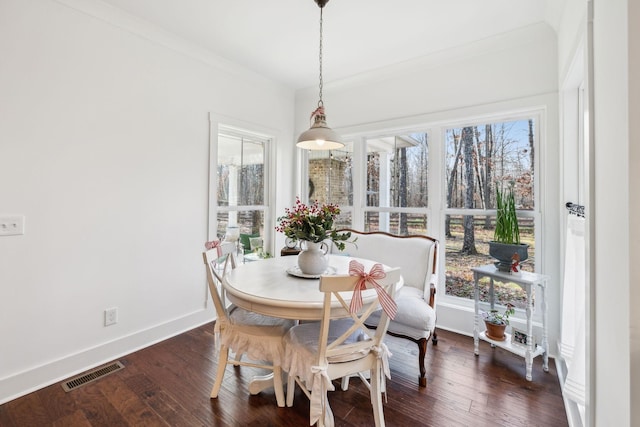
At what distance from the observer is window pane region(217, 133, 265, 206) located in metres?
3.26

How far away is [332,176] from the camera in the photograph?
381 centimetres

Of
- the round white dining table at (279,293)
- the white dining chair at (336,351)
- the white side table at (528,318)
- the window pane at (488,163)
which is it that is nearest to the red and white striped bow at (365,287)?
the white dining chair at (336,351)

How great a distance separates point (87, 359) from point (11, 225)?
1085 millimetres

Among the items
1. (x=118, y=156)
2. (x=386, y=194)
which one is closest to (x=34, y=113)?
(x=118, y=156)

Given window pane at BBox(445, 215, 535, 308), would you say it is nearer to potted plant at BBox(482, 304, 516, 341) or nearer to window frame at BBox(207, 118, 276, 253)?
Result: potted plant at BBox(482, 304, 516, 341)

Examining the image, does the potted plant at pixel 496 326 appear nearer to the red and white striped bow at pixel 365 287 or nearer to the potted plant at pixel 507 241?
the potted plant at pixel 507 241

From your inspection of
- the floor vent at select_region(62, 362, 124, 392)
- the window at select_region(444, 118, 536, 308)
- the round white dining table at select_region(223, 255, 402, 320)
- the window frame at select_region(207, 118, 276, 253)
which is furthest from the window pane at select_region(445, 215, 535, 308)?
the floor vent at select_region(62, 362, 124, 392)

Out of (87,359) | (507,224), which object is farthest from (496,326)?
(87,359)

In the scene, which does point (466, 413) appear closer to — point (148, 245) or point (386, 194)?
point (386, 194)

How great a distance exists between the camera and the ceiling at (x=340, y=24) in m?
2.20

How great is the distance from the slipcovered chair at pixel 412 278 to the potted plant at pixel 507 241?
468 mm

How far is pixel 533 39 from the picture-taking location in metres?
2.44

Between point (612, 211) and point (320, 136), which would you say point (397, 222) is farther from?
point (612, 211)

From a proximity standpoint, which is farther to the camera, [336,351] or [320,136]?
[320,136]
